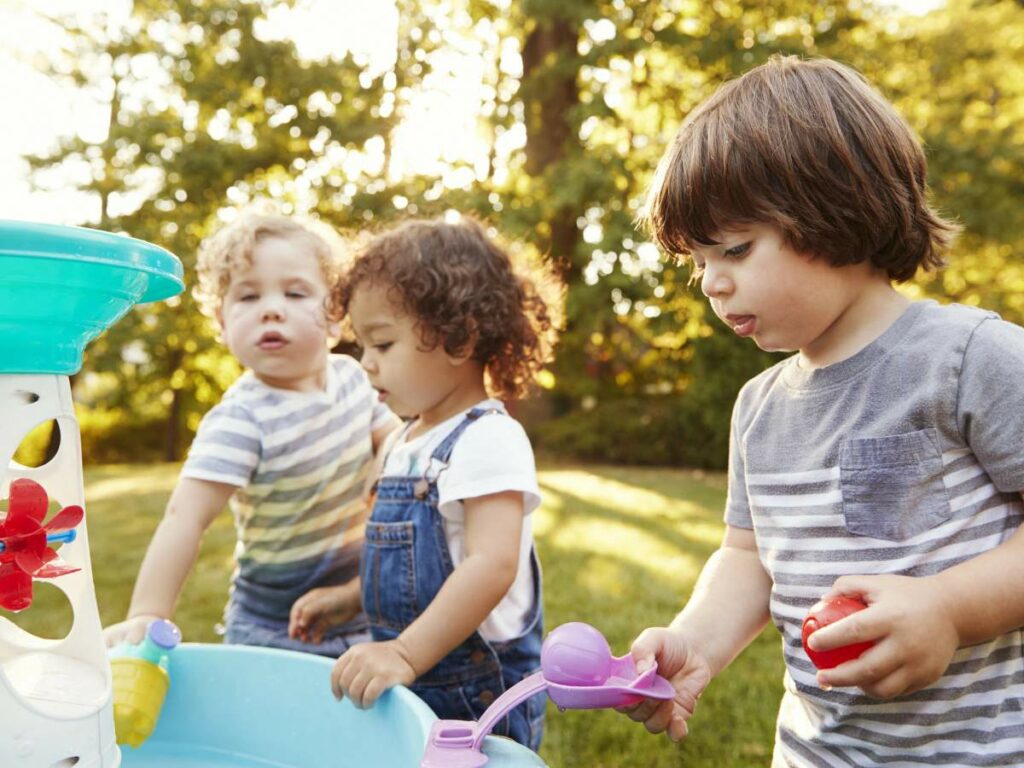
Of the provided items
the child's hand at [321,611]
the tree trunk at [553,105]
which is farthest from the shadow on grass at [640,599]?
the tree trunk at [553,105]

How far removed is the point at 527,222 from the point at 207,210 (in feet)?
13.7

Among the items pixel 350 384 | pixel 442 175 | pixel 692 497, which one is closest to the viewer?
pixel 350 384

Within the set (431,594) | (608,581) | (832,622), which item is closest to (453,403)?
(431,594)

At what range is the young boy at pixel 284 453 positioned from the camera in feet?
6.05

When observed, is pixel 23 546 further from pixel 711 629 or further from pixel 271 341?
pixel 271 341

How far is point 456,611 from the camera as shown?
1.35 meters

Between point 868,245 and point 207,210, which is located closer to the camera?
point 868,245

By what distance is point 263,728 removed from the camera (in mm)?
1361

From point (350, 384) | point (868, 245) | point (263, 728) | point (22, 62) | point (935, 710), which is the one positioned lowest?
point (263, 728)

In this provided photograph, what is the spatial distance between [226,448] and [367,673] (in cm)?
75

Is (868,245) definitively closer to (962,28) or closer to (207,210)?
(207,210)

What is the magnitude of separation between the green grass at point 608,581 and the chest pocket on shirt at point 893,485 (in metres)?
1.44

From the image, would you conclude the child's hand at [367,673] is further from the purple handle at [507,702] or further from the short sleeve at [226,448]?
the short sleeve at [226,448]

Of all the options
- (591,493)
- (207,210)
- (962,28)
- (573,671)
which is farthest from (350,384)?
(962,28)
